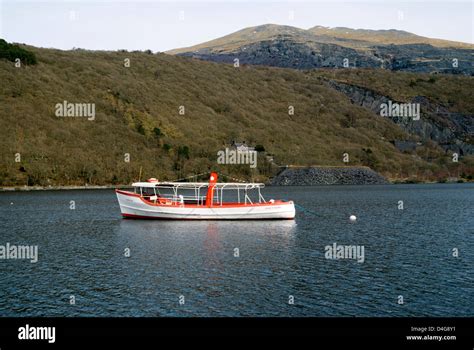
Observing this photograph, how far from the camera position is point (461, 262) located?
39656 mm

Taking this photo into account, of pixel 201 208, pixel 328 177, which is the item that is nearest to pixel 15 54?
pixel 328 177

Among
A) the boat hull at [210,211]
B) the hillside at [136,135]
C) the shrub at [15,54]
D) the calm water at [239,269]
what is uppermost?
the shrub at [15,54]

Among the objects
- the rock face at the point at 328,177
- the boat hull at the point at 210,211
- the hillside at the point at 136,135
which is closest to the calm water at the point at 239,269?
the boat hull at the point at 210,211

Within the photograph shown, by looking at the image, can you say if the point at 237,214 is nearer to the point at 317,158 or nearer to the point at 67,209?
the point at 67,209

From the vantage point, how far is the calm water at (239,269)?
95.4 feet

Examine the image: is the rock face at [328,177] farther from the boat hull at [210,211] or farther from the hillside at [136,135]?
the boat hull at [210,211]

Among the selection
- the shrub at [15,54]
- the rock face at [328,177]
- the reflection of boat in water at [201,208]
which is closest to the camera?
the reflection of boat in water at [201,208]

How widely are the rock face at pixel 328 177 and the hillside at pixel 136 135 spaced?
5053mm

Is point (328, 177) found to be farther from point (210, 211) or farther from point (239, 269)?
point (239, 269)

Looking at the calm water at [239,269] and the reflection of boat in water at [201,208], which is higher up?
the reflection of boat in water at [201,208]

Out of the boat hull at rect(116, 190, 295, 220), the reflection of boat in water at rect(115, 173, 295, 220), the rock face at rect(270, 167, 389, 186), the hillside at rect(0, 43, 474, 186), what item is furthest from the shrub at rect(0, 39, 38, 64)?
the boat hull at rect(116, 190, 295, 220)

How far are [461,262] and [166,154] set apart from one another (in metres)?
122

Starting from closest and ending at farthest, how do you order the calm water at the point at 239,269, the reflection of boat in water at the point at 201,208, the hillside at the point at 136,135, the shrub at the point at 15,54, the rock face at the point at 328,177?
the calm water at the point at 239,269 → the reflection of boat in water at the point at 201,208 → the hillside at the point at 136,135 → the rock face at the point at 328,177 → the shrub at the point at 15,54
